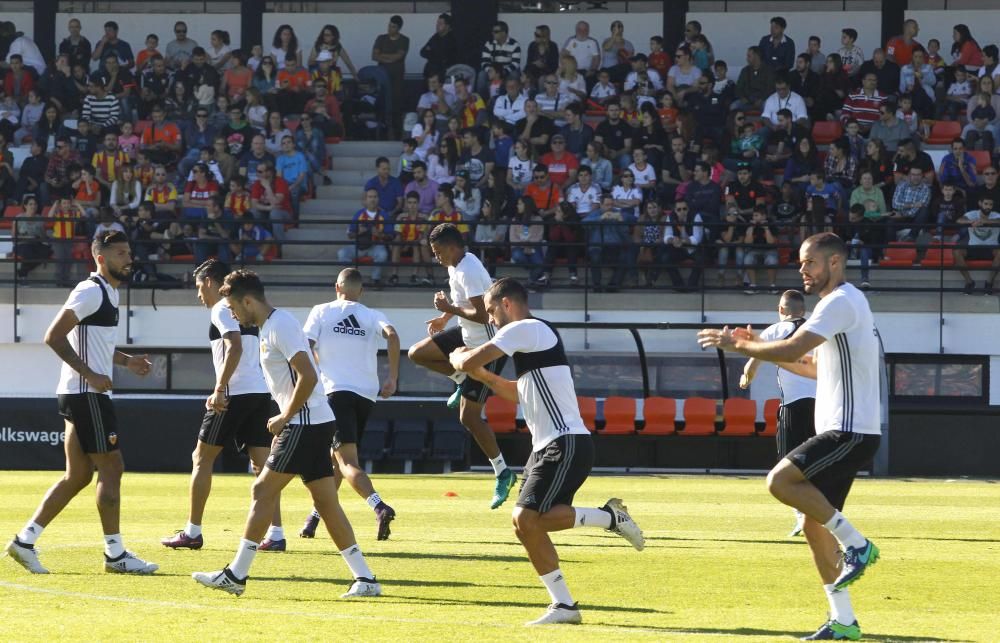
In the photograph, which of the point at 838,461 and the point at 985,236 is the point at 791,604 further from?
the point at 985,236

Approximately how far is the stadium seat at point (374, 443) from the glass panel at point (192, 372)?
380 centimetres

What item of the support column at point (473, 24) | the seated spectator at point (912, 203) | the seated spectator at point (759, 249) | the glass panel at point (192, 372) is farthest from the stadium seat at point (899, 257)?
the glass panel at point (192, 372)

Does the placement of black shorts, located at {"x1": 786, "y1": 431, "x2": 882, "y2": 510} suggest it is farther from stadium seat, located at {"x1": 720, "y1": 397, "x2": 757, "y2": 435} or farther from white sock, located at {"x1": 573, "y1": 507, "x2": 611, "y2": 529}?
stadium seat, located at {"x1": 720, "y1": 397, "x2": 757, "y2": 435}

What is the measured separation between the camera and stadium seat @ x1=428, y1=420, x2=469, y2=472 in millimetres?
22703

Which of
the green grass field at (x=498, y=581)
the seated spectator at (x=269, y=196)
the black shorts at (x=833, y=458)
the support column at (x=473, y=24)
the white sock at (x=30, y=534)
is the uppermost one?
the support column at (x=473, y=24)

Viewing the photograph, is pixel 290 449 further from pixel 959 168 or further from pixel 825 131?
pixel 825 131

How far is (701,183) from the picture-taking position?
25.7 metres

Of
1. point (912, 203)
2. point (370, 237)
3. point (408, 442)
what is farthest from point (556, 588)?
point (912, 203)

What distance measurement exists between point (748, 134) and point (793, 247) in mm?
2770

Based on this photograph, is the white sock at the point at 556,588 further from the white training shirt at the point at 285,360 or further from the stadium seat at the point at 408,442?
the stadium seat at the point at 408,442

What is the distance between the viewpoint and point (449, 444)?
2277 cm

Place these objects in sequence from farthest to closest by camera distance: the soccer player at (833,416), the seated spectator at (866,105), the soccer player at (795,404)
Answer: the seated spectator at (866,105)
the soccer player at (795,404)
the soccer player at (833,416)

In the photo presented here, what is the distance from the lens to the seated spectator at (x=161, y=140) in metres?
28.4

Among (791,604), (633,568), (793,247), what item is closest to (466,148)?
(793,247)
